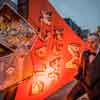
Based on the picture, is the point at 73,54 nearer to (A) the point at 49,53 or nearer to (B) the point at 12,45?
(A) the point at 49,53

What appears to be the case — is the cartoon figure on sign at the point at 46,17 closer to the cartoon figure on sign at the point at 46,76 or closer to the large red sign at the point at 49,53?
the large red sign at the point at 49,53

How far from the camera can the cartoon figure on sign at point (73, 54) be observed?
321 inches

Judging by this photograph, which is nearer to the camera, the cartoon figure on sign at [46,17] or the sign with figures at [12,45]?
the sign with figures at [12,45]

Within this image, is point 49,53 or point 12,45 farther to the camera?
point 49,53

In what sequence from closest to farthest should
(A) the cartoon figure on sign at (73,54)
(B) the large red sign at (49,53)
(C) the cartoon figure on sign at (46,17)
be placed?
(B) the large red sign at (49,53), (C) the cartoon figure on sign at (46,17), (A) the cartoon figure on sign at (73,54)

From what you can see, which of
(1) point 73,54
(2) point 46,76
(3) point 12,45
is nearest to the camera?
(3) point 12,45

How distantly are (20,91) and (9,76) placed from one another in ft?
2.05

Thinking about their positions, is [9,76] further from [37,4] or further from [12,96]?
[37,4]

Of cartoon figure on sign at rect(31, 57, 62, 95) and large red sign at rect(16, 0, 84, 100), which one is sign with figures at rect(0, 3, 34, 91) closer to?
large red sign at rect(16, 0, 84, 100)

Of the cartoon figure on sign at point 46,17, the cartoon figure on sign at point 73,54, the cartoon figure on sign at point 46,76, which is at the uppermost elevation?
the cartoon figure on sign at point 46,17

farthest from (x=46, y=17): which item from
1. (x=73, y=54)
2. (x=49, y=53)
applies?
(x=73, y=54)

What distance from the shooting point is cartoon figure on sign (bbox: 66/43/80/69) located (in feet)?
26.8

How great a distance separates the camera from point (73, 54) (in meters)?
8.24

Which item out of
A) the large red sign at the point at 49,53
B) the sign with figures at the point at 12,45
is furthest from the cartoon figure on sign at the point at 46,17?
the sign with figures at the point at 12,45
